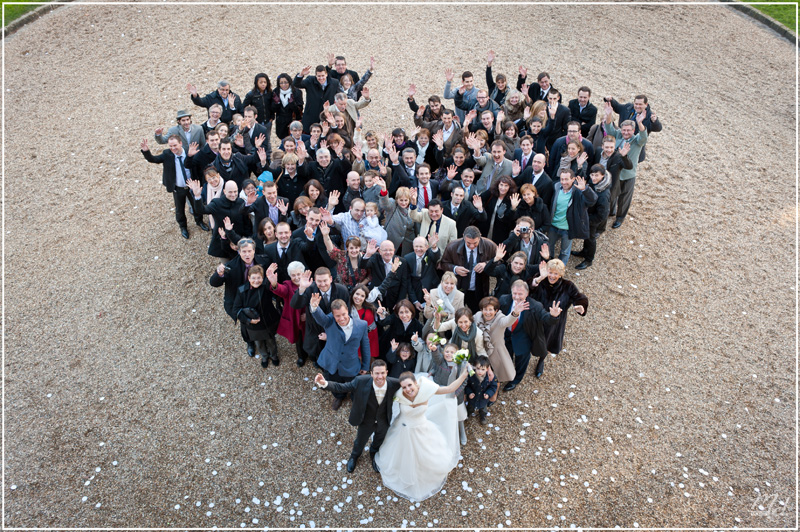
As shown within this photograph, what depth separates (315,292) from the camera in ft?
22.4

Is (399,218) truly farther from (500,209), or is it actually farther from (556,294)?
(556,294)

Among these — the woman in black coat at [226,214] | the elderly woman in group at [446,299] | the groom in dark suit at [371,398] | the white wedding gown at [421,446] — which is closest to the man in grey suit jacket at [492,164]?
the elderly woman in group at [446,299]

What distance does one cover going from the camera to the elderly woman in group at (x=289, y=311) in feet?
23.3

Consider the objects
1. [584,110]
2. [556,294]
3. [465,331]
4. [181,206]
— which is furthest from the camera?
[584,110]

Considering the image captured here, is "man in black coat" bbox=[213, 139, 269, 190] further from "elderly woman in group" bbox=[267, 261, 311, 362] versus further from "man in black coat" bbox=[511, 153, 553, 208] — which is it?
"man in black coat" bbox=[511, 153, 553, 208]

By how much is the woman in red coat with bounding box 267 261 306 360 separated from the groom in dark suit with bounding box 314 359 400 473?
4.88 ft

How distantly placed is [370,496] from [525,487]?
5.73 feet

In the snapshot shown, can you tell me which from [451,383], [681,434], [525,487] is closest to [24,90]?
[451,383]

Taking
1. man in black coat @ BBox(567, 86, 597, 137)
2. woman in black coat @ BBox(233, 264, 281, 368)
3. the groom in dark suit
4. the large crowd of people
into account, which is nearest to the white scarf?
the large crowd of people

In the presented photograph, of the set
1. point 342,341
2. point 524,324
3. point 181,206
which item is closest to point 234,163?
point 181,206

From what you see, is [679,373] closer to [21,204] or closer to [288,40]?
[21,204]

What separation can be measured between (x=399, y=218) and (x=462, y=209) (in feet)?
3.14

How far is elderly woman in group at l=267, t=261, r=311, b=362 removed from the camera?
711 cm

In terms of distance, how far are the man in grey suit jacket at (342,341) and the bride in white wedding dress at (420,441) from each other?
889 mm
